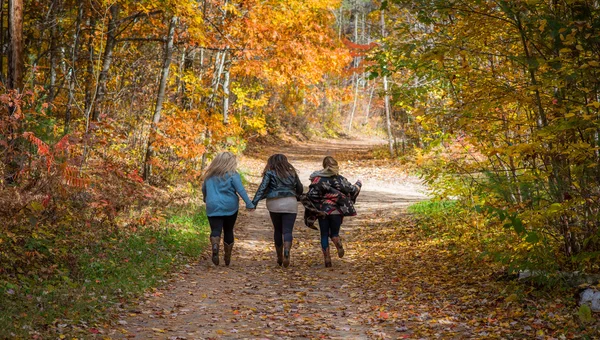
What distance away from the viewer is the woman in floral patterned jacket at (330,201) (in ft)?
32.7

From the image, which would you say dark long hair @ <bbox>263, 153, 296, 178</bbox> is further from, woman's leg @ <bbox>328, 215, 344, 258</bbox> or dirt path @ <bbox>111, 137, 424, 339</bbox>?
dirt path @ <bbox>111, 137, 424, 339</bbox>

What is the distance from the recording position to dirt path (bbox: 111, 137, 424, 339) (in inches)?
248

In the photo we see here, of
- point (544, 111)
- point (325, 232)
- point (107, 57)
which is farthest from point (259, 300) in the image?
point (107, 57)

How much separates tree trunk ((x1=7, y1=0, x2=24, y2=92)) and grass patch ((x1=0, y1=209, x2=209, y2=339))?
300cm

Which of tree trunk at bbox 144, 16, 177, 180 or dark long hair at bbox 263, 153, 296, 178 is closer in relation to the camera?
dark long hair at bbox 263, 153, 296, 178

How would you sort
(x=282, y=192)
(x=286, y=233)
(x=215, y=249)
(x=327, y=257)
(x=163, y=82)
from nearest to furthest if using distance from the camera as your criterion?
(x=215, y=249) < (x=282, y=192) < (x=286, y=233) < (x=327, y=257) < (x=163, y=82)

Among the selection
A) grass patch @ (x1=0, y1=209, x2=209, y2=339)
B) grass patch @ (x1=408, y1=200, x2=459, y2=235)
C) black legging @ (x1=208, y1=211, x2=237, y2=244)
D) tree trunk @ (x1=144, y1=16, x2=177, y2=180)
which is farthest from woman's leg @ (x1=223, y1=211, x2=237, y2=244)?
tree trunk @ (x1=144, y1=16, x2=177, y2=180)

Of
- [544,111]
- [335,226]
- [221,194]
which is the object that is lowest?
[335,226]

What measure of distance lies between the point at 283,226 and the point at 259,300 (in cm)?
230

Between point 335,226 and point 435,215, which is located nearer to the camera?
point 335,226

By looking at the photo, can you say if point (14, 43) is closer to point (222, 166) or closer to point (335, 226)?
point (222, 166)

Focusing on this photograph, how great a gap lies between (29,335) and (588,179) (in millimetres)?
5962

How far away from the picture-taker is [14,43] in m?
9.44

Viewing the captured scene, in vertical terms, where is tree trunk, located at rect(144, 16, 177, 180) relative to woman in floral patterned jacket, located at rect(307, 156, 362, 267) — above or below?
above
